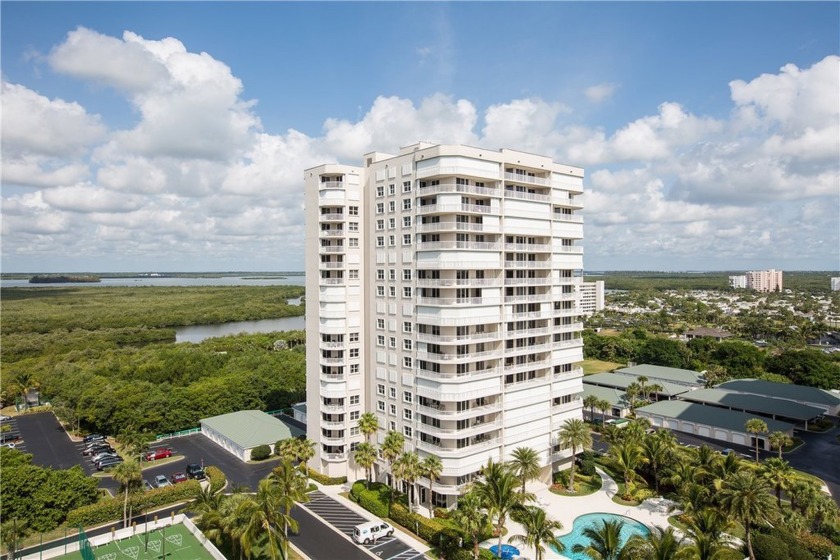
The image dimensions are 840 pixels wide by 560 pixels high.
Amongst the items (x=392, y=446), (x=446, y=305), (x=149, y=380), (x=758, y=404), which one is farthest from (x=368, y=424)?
(x=758, y=404)

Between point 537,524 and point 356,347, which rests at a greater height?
point 356,347

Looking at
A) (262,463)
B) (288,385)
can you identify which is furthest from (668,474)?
(288,385)

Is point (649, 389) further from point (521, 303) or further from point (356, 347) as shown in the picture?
point (356, 347)

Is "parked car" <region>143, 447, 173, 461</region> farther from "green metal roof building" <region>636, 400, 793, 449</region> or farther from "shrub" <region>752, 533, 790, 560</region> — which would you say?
"green metal roof building" <region>636, 400, 793, 449</region>

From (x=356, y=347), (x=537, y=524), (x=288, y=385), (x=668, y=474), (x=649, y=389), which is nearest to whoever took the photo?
(x=537, y=524)

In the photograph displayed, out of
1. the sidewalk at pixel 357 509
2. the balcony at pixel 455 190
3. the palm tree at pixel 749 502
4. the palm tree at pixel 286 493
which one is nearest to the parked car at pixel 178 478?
the sidewalk at pixel 357 509

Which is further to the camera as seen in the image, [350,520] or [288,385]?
[288,385]

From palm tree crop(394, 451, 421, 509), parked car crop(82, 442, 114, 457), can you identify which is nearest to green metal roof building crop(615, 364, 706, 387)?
palm tree crop(394, 451, 421, 509)
